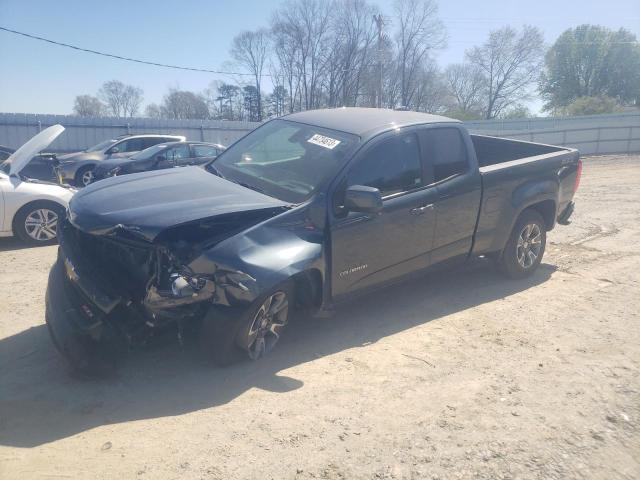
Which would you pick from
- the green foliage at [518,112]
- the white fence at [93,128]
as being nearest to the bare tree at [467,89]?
the green foliage at [518,112]

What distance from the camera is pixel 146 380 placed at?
142 inches

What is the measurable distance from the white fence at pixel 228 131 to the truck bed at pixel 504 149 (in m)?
19.7

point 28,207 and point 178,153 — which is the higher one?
point 178,153

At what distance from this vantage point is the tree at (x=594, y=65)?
165 feet

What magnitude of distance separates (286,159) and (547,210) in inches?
138

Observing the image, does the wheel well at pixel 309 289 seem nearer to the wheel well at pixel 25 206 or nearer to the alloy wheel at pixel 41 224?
the alloy wheel at pixel 41 224

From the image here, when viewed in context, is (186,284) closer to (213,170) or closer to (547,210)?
(213,170)

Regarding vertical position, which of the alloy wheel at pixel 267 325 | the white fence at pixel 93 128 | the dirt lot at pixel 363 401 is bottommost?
the dirt lot at pixel 363 401

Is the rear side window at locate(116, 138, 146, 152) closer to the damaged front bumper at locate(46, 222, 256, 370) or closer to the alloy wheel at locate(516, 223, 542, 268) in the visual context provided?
the alloy wheel at locate(516, 223, 542, 268)

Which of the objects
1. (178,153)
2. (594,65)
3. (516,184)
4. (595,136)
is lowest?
(516,184)

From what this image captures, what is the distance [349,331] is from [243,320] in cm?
134

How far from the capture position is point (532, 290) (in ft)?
19.0

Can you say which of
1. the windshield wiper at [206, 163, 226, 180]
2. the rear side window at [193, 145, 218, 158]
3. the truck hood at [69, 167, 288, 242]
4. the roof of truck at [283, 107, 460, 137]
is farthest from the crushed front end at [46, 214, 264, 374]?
the rear side window at [193, 145, 218, 158]

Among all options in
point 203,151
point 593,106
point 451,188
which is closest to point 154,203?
point 451,188
